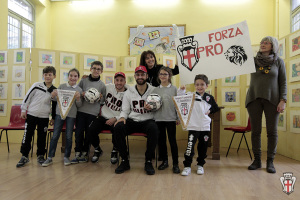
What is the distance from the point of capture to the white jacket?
303cm

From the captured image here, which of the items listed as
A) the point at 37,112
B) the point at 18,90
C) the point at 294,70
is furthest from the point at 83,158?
the point at 294,70

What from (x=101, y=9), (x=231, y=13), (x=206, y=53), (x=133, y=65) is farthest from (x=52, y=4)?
(x=206, y=53)

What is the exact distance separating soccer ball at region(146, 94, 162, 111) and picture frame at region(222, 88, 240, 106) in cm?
242

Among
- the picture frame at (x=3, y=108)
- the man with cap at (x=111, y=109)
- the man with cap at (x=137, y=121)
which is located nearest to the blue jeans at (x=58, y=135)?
the man with cap at (x=111, y=109)

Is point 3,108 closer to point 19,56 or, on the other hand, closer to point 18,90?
point 18,90

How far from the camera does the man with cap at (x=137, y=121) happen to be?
282 cm

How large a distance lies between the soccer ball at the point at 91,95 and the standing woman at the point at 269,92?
81.1 inches

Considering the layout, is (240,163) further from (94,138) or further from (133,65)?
(133,65)

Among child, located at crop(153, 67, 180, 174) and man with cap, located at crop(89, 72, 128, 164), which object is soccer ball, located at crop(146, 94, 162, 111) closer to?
child, located at crop(153, 67, 180, 174)

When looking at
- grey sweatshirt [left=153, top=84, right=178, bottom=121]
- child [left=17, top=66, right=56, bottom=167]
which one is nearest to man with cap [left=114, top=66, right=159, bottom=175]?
grey sweatshirt [left=153, top=84, right=178, bottom=121]

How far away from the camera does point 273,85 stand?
2869mm

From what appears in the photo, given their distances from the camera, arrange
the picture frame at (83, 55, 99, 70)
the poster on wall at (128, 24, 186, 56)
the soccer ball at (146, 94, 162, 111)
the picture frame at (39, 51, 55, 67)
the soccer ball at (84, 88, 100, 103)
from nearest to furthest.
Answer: the soccer ball at (146, 94, 162, 111) < the soccer ball at (84, 88, 100, 103) < the picture frame at (39, 51, 55, 67) < the picture frame at (83, 55, 99, 70) < the poster on wall at (128, 24, 186, 56)

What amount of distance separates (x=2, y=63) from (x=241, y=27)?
5.16m

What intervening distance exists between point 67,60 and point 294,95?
15.4 feet
